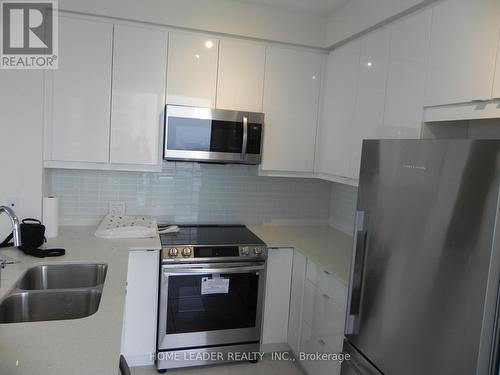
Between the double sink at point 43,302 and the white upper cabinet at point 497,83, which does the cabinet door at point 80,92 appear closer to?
the double sink at point 43,302

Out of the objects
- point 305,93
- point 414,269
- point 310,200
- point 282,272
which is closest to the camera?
point 414,269

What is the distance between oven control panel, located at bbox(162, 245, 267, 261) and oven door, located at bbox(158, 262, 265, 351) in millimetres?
62

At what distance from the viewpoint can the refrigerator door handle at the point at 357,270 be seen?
5.55 feet

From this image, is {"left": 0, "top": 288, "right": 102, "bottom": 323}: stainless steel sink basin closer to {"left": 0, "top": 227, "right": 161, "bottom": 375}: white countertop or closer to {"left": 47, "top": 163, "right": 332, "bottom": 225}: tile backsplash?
{"left": 0, "top": 227, "right": 161, "bottom": 375}: white countertop

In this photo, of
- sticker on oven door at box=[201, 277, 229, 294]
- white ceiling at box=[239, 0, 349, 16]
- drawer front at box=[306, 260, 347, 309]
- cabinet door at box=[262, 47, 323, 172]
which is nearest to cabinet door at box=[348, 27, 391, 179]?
white ceiling at box=[239, 0, 349, 16]

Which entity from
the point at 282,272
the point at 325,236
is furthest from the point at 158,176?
the point at 325,236

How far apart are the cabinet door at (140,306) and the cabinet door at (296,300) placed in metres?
0.99

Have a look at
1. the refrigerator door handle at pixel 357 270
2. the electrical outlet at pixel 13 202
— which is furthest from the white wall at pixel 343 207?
the electrical outlet at pixel 13 202

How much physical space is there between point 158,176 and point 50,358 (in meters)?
1.93

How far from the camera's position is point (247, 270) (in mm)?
2615

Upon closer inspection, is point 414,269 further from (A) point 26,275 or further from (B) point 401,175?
(A) point 26,275

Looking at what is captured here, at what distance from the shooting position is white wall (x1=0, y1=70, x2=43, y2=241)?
2307 mm

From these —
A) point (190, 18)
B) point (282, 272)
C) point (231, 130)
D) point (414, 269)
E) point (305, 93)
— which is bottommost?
point (282, 272)

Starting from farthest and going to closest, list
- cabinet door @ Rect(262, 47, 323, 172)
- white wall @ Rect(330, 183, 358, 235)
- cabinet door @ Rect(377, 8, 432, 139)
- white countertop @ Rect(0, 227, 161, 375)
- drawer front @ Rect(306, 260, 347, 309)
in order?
white wall @ Rect(330, 183, 358, 235) → cabinet door @ Rect(262, 47, 323, 172) → drawer front @ Rect(306, 260, 347, 309) → cabinet door @ Rect(377, 8, 432, 139) → white countertop @ Rect(0, 227, 161, 375)
